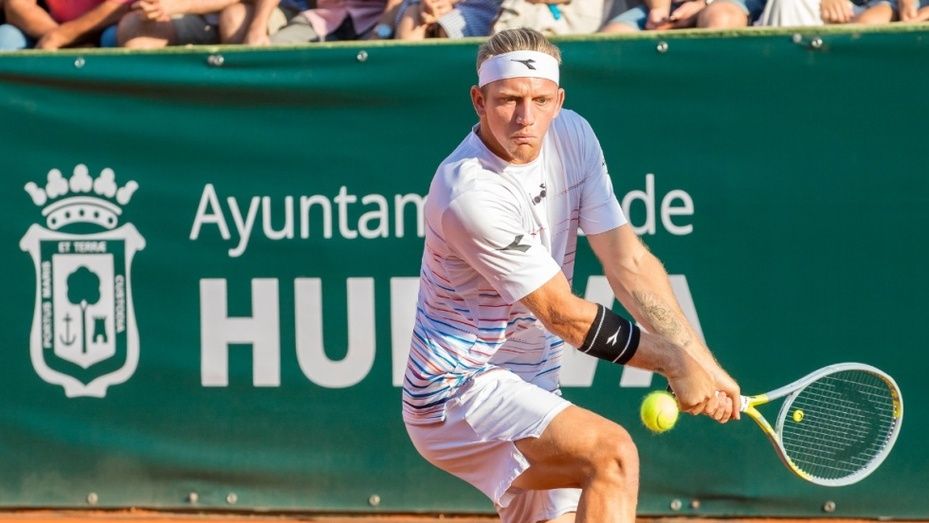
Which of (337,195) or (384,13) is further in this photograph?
(384,13)

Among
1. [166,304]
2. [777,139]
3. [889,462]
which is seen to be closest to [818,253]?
[777,139]

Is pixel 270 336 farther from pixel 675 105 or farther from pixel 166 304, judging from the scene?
pixel 675 105

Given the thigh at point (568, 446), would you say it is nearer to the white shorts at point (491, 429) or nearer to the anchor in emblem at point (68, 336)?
the white shorts at point (491, 429)

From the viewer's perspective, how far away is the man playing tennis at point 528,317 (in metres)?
3.52

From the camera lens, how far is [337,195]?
225 inches

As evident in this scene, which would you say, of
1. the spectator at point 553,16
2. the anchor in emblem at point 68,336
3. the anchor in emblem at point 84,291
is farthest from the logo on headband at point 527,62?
the anchor in emblem at point 68,336

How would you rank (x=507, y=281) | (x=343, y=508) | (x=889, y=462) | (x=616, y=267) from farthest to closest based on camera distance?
(x=343, y=508), (x=889, y=462), (x=616, y=267), (x=507, y=281)

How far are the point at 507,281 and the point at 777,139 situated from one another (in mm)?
2279

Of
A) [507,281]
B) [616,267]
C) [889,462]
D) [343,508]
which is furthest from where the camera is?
[343,508]

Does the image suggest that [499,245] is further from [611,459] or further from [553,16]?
[553,16]

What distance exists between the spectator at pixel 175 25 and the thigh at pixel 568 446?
332 cm

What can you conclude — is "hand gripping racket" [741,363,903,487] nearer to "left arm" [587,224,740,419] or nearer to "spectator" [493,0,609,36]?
"left arm" [587,224,740,419]

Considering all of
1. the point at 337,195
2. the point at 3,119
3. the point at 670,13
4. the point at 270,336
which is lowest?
the point at 270,336

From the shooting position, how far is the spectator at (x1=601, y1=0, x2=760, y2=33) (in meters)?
5.74
